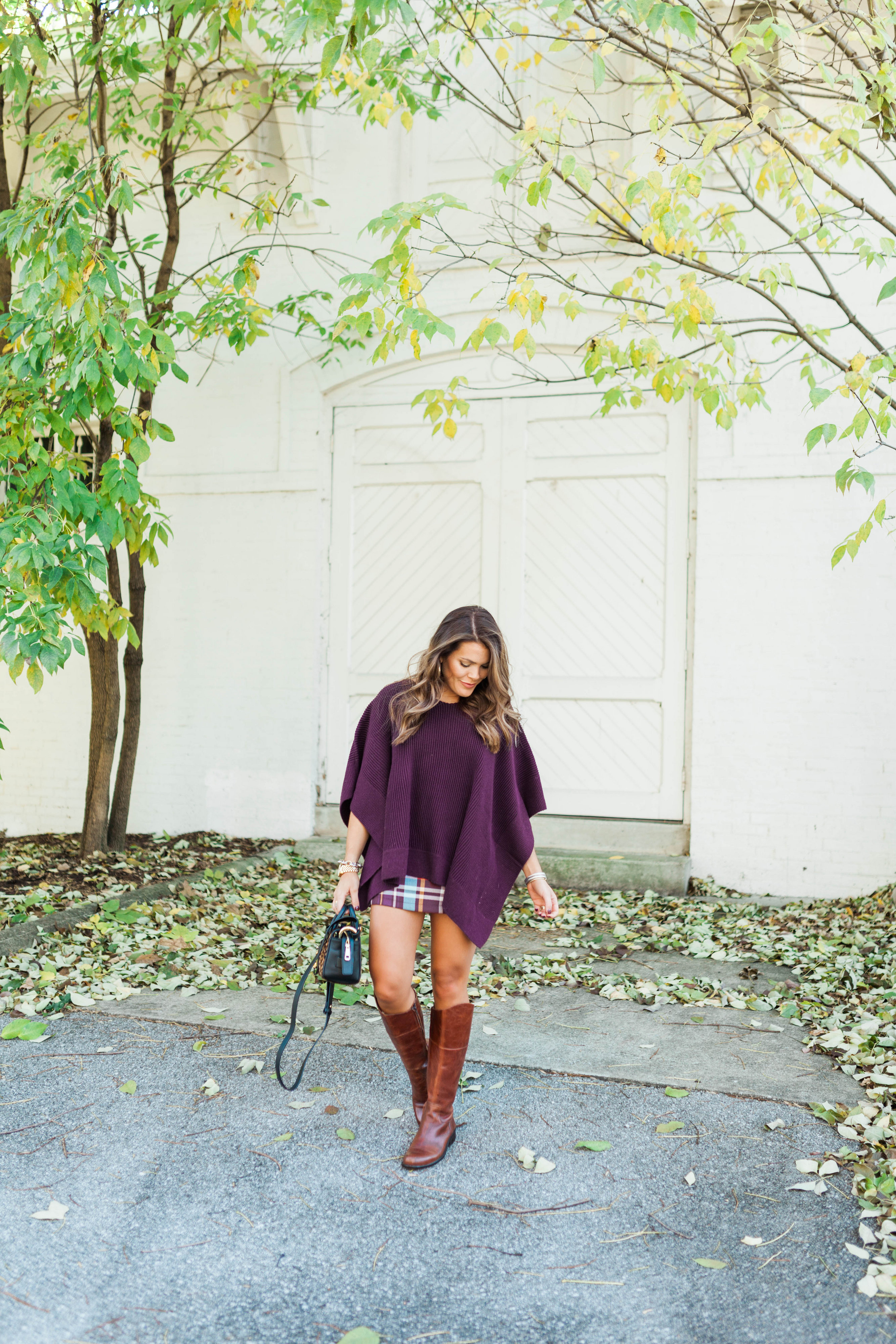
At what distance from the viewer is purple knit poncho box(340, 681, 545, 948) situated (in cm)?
335

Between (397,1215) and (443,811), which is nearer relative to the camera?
(397,1215)

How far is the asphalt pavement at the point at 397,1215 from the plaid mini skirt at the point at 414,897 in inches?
31.0

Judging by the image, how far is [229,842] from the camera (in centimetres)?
817

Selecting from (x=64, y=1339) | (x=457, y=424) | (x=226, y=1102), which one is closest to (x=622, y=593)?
(x=457, y=424)

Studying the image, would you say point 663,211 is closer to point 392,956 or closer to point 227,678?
point 392,956

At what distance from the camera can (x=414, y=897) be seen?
3.35m

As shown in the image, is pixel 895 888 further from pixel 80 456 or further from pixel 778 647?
pixel 80 456

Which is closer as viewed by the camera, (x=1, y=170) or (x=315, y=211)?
(x=1, y=170)

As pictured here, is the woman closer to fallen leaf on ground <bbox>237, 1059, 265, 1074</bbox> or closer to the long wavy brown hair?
the long wavy brown hair

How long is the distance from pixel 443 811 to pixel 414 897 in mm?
291

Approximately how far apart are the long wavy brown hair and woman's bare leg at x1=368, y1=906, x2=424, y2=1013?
0.56 metres

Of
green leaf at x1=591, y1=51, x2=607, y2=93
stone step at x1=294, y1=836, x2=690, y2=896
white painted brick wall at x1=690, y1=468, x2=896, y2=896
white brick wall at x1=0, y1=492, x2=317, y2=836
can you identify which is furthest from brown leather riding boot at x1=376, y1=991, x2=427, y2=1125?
white brick wall at x1=0, y1=492, x2=317, y2=836

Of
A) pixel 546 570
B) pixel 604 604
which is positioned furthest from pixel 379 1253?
pixel 546 570

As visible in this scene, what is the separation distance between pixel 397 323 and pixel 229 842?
13.8ft
